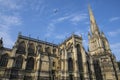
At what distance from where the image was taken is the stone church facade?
2598 cm

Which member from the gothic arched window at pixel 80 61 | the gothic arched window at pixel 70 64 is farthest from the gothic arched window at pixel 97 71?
the gothic arched window at pixel 70 64

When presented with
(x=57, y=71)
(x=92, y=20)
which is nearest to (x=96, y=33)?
(x=92, y=20)

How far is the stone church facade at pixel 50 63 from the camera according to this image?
2598 centimetres

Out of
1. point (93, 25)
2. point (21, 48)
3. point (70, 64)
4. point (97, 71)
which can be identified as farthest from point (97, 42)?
point (21, 48)

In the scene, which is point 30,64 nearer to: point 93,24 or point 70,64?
point 70,64

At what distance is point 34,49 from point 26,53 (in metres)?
4.44

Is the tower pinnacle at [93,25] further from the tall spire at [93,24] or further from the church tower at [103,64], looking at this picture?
the church tower at [103,64]

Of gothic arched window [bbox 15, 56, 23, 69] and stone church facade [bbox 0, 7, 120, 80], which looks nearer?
stone church facade [bbox 0, 7, 120, 80]

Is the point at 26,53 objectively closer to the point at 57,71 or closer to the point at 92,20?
the point at 57,71

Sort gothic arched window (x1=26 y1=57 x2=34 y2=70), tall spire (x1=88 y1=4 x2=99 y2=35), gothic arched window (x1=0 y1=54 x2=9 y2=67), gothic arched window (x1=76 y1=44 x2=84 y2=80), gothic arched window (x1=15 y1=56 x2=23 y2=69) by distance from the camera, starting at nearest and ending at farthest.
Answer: gothic arched window (x1=0 y1=54 x2=9 y2=67) → gothic arched window (x1=15 y1=56 x2=23 y2=69) → gothic arched window (x1=26 y1=57 x2=34 y2=70) → gothic arched window (x1=76 y1=44 x2=84 y2=80) → tall spire (x1=88 y1=4 x2=99 y2=35)

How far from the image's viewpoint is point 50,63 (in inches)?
1173

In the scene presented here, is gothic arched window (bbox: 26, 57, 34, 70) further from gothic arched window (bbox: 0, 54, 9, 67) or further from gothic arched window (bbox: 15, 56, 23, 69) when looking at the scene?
gothic arched window (bbox: 0, 54, 9, 67)

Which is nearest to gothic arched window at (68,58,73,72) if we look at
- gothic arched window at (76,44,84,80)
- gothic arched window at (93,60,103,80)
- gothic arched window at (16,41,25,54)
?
gothic arched window at (76,44,84,80)

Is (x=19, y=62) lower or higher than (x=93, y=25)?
lower
